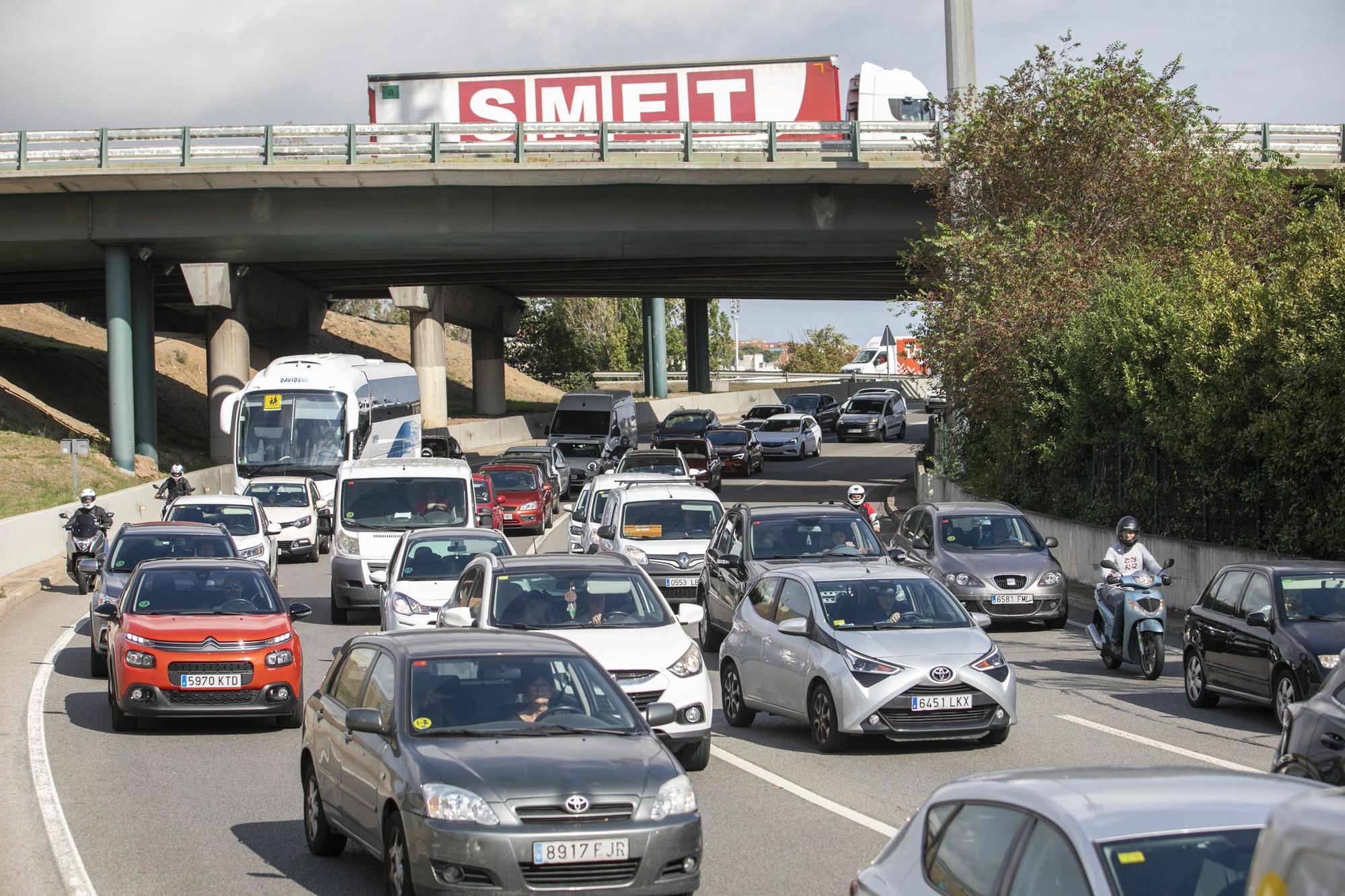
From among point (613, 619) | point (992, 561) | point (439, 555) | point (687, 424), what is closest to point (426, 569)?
point (439, 555)

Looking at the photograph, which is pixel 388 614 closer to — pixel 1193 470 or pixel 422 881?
pixel 422 881

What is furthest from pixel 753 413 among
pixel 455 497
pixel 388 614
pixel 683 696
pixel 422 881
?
pixel 422 881

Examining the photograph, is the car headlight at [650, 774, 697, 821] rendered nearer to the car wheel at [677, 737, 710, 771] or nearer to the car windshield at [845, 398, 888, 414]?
the car wheel at [677, 737, 710, 771]

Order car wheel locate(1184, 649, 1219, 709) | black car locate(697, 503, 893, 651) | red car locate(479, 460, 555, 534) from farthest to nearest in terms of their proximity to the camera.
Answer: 1. red car locate(479, 460, 555, 534)
2. black car locate(697, 503, 893, 651)
3. car wheel locate(1184, 649, 1219, 709)

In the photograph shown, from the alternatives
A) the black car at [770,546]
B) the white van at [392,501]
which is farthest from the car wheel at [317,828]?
the white van at [392,501]

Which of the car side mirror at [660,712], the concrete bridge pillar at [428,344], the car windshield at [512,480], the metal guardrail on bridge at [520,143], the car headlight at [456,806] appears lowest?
the car headlight at [456,806]

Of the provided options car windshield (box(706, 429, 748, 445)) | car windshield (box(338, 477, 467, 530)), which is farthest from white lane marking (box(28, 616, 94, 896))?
car windshield (box(706, 429, 748, 445))

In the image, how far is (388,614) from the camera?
1692cm

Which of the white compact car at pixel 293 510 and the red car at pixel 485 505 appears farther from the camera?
the white compact car at pixel 293 510

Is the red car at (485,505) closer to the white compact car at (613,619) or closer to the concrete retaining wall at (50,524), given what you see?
the concrete retaining wall at (50,524)

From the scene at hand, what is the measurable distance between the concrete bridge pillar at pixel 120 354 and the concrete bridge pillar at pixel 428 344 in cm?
1648

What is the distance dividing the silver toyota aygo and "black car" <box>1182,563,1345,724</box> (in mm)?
2283

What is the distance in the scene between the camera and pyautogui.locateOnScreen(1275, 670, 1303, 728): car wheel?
12.4m

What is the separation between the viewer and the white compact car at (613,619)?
11.4 meters
